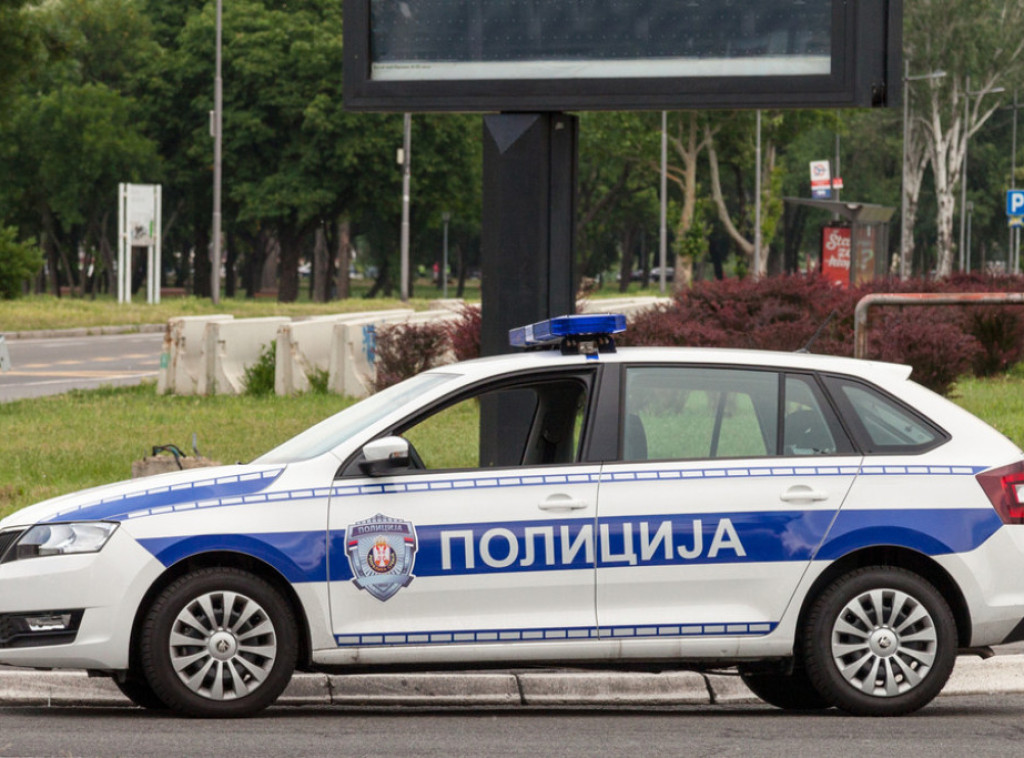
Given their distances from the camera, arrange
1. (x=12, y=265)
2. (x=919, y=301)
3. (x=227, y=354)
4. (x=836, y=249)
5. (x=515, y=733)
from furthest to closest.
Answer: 1. (x=12, y=265)
2. (x=836, y=249)
3. (x=227, y=354)
4. (x=919, y=301)
5. (x=515, y=733)

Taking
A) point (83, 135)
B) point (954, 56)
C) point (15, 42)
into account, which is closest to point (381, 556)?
point (15, 42)

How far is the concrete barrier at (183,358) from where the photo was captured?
2216 centimetres

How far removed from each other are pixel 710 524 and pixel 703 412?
540 mm

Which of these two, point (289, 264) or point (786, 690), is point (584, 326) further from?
point (289, 264)

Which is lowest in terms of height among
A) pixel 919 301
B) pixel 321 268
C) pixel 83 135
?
pixel 919 301

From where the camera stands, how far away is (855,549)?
7.06 m

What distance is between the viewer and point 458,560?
22.7 ft

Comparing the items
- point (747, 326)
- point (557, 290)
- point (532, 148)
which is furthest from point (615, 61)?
point (747, 326)

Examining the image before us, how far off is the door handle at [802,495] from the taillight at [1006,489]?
2.16 ft

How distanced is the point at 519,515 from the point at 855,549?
1306mm

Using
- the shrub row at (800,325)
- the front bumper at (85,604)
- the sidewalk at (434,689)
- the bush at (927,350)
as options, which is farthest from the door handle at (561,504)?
the bush at (927,350)

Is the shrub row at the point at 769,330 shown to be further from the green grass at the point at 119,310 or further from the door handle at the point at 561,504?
the green grass at the point at 119,310

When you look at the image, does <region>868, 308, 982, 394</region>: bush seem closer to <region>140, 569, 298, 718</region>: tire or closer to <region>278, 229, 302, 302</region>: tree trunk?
<region>140, 569, 298, 718</region>: tire

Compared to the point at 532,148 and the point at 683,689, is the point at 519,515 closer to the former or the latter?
the point at 683,689
